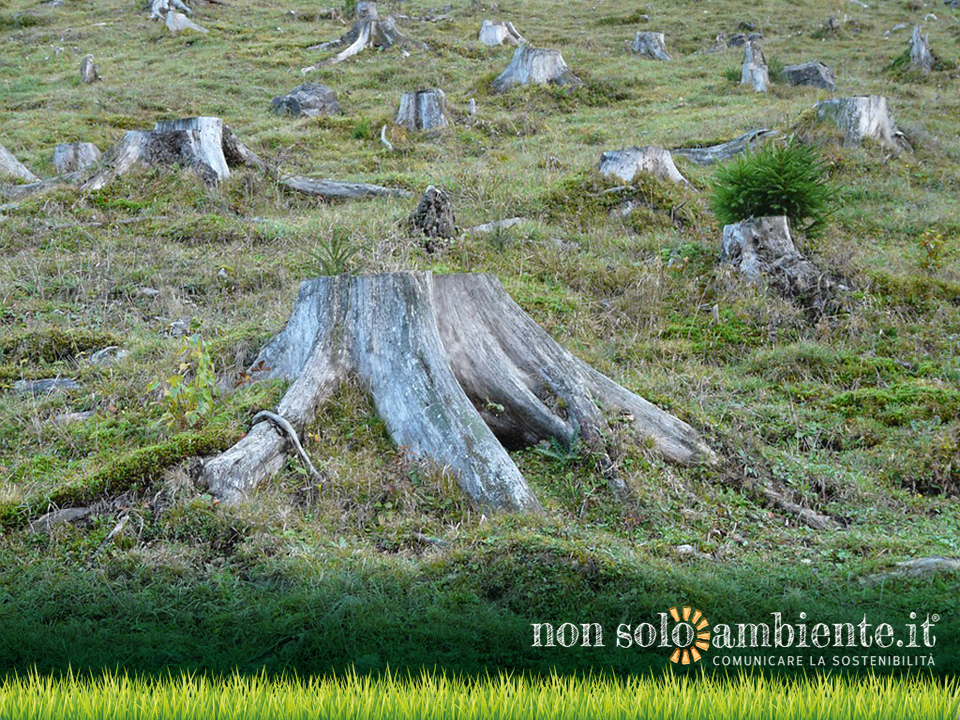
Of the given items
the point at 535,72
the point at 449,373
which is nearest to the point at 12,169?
the point at 449,373

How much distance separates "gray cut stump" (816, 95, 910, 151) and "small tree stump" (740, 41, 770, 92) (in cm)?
713

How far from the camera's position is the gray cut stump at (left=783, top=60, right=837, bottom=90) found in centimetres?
2358

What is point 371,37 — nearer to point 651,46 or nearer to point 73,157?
point 651,46

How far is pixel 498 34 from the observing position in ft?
99.2

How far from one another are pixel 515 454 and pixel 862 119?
43.9 feet

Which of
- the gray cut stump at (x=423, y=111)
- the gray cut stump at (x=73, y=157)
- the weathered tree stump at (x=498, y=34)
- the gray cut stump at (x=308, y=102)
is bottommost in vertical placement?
the gray cut stump at (x=73, y=157)

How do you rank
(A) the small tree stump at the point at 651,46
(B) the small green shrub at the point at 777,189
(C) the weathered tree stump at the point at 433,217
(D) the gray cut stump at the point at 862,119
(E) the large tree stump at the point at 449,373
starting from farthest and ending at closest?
(A) the small tree stump at the point at 651,46, (D) the gray cut stump at the point at 862,119, (C) the weathered tree stump at the point at 433,217, (B) the small green shrub at the point at 777,189, (E) the large tree stump at the point at 449,373

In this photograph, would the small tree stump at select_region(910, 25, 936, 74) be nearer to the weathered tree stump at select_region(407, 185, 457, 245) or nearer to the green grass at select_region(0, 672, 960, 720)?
the weathered tree stump at select_region(407, 185, 457, 245)

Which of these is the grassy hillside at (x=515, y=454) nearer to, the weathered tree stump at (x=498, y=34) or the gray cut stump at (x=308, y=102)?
the gray cut stump at (x=308, y=102)

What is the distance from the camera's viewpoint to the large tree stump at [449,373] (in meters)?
5.85

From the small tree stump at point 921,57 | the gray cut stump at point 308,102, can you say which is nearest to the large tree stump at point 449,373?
the gray cut stump at point 308,102

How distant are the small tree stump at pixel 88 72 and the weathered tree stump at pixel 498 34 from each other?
516 inches

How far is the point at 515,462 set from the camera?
599cm

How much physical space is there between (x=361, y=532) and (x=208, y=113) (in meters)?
18.9
